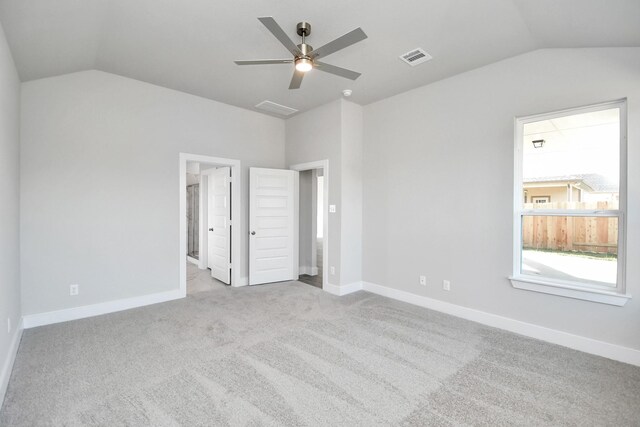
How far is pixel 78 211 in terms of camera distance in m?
3.58

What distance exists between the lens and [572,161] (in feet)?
9.95

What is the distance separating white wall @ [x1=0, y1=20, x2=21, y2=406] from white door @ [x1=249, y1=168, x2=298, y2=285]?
277cm

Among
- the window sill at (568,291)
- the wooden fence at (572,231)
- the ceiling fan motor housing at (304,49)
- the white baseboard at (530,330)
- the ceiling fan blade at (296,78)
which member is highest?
the ceiling fan motor housing at (304,49)

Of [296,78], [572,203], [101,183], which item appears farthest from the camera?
[101,183]

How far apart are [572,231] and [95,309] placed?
213 inches

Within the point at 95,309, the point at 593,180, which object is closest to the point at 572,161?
the point at 593,180

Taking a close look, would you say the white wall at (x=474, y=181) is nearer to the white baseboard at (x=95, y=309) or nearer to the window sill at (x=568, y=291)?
the window sill at (x=568, y=291)

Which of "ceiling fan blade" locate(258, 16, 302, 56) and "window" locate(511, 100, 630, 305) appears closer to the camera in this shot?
"ceiling fan blade" locate(258, 16, 302, 56)

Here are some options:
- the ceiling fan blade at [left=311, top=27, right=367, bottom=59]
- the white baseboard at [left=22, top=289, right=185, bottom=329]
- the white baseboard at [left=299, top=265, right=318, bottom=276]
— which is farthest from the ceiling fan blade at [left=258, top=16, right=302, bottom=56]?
the white baseboard at [left=299, top=265, right=318, bottom=276]

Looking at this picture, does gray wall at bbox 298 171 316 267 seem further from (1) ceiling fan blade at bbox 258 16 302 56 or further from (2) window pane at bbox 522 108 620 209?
(2) window pane at bbox 522 108 620 209

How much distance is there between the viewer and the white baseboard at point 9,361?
2.11 metres

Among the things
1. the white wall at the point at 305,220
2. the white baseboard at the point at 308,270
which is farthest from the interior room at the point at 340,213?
the white baseboard at the point at 308,270

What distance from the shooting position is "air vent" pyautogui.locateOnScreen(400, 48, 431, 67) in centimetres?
320

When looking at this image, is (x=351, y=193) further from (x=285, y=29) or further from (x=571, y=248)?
(x=571, y=248)
